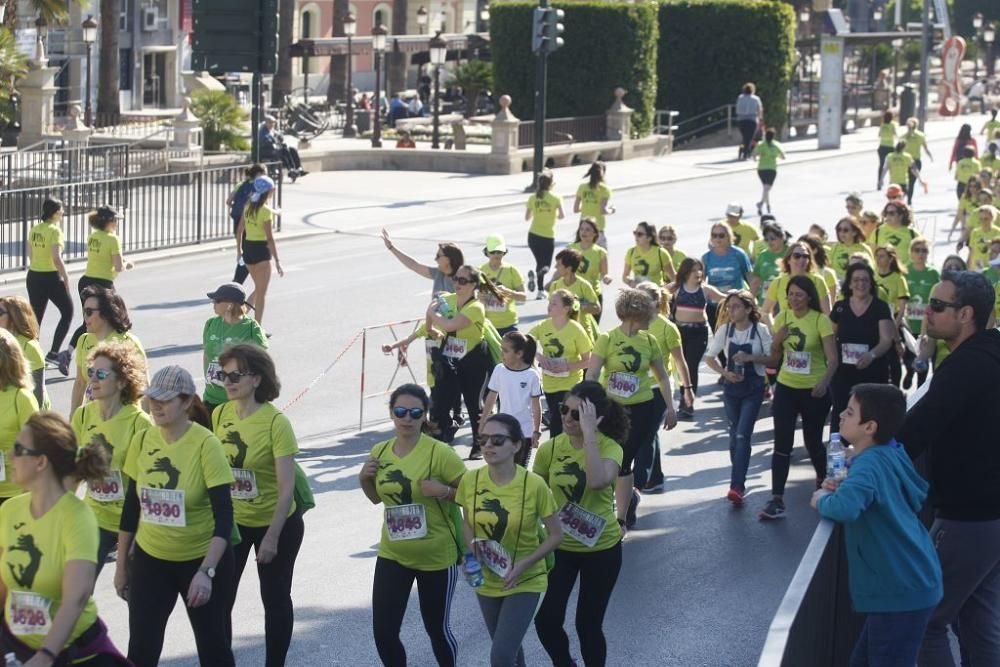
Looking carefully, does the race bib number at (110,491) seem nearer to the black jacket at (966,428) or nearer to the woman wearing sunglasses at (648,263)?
the black jacket at (966,428)

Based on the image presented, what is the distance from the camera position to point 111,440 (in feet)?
25.2

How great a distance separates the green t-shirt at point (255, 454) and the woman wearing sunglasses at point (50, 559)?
4.62 feet

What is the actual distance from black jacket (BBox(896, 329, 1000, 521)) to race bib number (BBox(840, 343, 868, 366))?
4.59m

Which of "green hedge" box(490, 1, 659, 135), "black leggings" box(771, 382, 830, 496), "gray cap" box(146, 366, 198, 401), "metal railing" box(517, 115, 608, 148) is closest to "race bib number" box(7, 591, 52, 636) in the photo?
"gray cap" box(146, 366, 198, 401)

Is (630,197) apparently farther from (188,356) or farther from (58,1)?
(188,356)

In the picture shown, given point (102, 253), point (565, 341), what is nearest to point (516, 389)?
point (565, 341)

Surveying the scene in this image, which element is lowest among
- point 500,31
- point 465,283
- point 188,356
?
point 188,356

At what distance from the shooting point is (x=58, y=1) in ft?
120

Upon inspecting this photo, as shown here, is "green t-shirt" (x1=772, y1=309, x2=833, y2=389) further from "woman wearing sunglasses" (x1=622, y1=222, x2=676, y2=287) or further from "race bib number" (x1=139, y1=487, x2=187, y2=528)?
"race bib number" (x1=139, y1=487, x2=187, y2=528)

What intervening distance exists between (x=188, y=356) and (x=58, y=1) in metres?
22.2

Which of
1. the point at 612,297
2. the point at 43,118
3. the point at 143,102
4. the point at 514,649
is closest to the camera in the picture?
the point at 514,649

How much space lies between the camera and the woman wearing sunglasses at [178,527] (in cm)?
698

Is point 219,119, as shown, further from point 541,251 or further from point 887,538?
point 887,538

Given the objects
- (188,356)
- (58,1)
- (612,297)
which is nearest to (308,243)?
Answer: (612,297)
